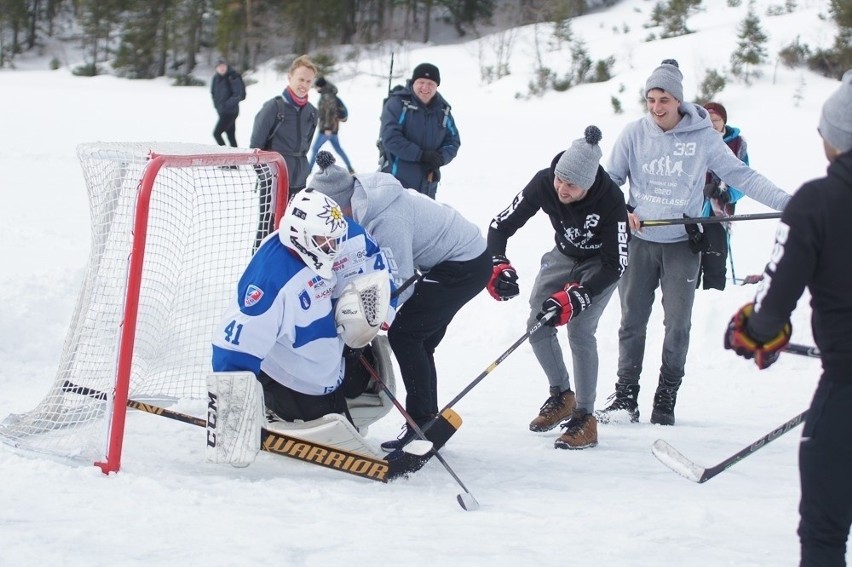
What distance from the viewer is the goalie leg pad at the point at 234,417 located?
3311 mm

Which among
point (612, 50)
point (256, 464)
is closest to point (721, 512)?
point (256, 464)

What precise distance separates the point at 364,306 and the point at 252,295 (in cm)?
42

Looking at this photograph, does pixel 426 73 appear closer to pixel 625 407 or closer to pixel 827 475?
pixel 625 407

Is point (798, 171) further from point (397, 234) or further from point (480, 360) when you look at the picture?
point (397, 234)

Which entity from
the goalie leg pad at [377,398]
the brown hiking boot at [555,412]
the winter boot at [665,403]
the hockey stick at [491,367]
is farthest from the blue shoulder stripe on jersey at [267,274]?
the winter boot at [665,403]

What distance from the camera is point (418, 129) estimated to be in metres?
6.59

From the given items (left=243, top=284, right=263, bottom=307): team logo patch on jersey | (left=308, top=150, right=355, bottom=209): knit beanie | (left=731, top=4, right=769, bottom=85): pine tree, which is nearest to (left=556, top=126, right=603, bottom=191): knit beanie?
(left=308, top=150, right=355, bottom=209): knit beanie

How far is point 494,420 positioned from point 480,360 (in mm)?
1125

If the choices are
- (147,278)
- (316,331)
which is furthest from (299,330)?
(147,278)

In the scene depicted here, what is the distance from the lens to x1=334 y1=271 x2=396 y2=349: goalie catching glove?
11.6 ft

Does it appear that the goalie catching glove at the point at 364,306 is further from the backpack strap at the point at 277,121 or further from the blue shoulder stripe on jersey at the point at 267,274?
the backpack strap at the point at 277,121

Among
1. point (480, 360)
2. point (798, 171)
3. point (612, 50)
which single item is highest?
point (612, 50)

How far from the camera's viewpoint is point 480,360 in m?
5.88

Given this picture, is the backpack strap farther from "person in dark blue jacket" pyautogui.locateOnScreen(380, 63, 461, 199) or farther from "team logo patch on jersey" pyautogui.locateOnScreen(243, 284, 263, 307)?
"team logo patch on jersey" pyautogui.locateOnScreen(243, 284, 263, 307)
